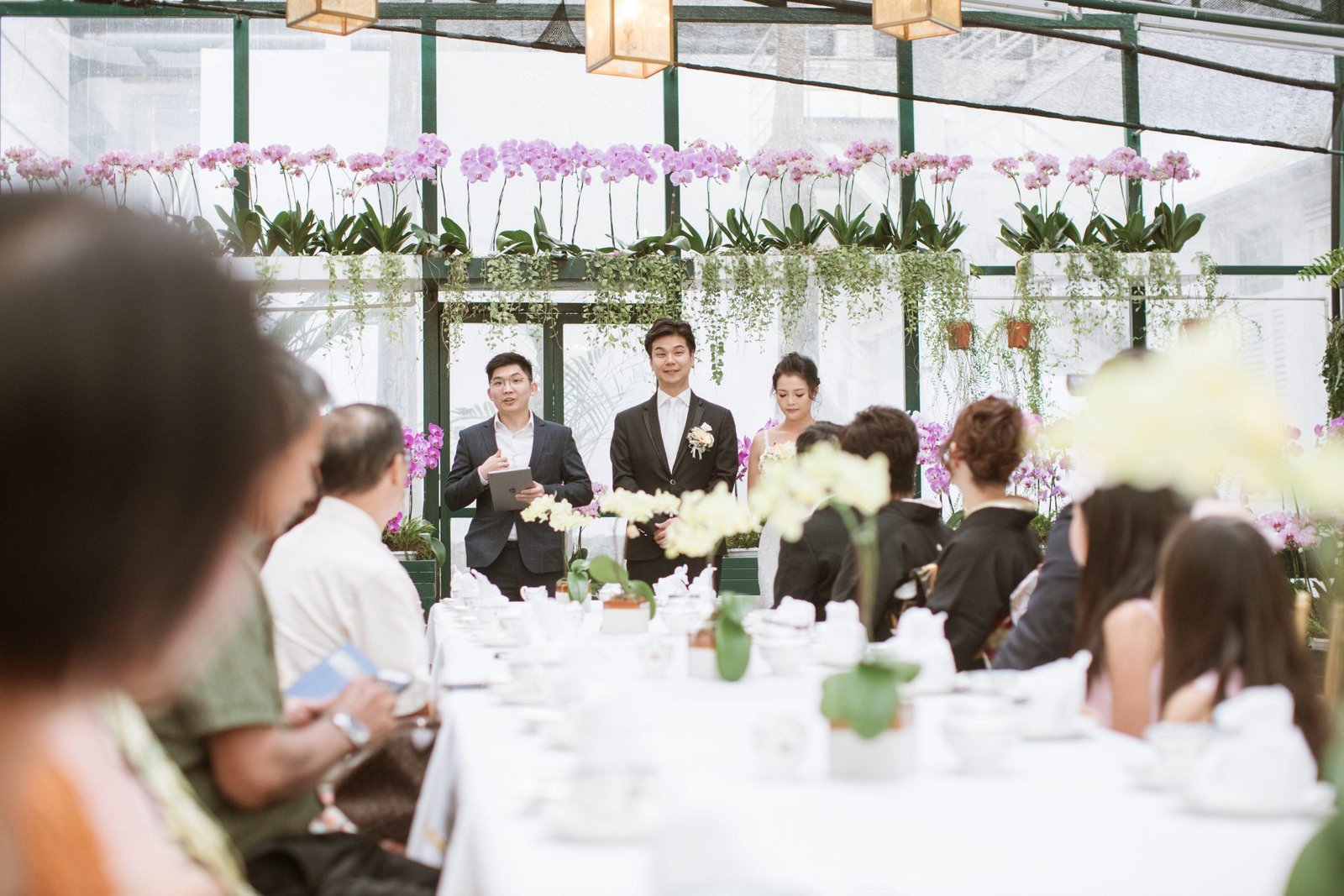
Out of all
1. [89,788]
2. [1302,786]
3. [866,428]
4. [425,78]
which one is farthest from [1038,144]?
[89,788]

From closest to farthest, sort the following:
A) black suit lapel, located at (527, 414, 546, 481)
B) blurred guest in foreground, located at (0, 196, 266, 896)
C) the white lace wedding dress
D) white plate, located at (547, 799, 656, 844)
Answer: blurred guest in foreground, located at (0, 196, 266, 896), white plate, located at (547, 799, 656, 844), the white lace wedding dress, black suit lapel, located at (527, 414, 546, 481)

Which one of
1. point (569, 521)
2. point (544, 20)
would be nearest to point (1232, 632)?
point (569, 521)

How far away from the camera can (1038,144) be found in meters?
8.89

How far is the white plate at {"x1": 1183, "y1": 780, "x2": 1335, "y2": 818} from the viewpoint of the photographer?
60.4 inches

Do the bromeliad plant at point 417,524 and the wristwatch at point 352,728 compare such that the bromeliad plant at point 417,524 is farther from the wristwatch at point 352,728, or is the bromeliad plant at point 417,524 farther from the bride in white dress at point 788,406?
the wristwatch at point 352,728

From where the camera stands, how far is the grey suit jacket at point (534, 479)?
6.15 meters

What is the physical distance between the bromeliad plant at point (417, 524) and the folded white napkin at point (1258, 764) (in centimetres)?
571

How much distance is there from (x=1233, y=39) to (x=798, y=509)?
6.52m

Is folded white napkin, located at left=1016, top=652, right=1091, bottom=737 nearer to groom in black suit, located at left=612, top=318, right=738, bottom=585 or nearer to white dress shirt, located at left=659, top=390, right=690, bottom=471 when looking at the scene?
groom in black suit, located at left=612, top=318, right=738, bottom=585

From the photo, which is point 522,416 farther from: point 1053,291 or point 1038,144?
point 1038,144

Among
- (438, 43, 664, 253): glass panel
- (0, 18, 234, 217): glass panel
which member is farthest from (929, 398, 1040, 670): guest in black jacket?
(0, 18, 234, 217): glass panel

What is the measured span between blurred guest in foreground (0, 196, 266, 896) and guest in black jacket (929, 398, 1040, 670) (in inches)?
114

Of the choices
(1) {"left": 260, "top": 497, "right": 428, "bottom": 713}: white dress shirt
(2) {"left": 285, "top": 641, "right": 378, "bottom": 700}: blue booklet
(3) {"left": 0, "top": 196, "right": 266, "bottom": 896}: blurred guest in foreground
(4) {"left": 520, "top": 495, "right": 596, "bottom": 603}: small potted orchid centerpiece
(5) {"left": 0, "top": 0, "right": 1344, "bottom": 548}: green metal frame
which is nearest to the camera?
(3) {"left": 0, "top": 196, "right": 266, "bottom": 896}: blurred guest in foreground

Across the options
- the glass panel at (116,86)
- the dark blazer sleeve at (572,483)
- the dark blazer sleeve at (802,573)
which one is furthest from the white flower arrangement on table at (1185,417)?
the glass panel at (116,86)
